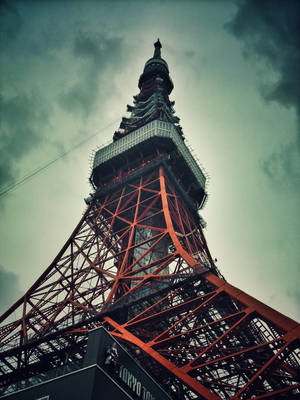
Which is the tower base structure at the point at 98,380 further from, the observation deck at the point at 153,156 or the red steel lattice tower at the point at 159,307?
the observation deck at the point at 153,156

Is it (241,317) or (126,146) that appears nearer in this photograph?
(241,317)

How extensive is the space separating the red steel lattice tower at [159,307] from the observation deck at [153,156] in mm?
101

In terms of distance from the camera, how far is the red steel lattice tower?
14.5 metres

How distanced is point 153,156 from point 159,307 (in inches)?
741

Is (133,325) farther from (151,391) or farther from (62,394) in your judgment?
(62,394)

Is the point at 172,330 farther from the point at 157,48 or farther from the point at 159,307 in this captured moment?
the point at 157,48

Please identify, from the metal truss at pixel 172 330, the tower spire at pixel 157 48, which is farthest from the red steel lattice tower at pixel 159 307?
the tower spire at pixel 157 48

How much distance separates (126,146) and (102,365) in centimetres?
2505

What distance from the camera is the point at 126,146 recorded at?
116 feet

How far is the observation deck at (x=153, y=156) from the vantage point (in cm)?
3441

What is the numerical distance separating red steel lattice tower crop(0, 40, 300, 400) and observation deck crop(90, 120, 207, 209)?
101mm

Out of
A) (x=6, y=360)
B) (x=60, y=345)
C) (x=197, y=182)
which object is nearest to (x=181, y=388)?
(x=60, y=345)

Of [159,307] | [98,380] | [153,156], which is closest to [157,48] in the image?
[153,156]

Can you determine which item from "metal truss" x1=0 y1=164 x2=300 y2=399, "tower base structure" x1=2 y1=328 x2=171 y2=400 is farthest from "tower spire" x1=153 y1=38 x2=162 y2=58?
"tower base structure" x1=2 y1=328 x2=171 y2=400
